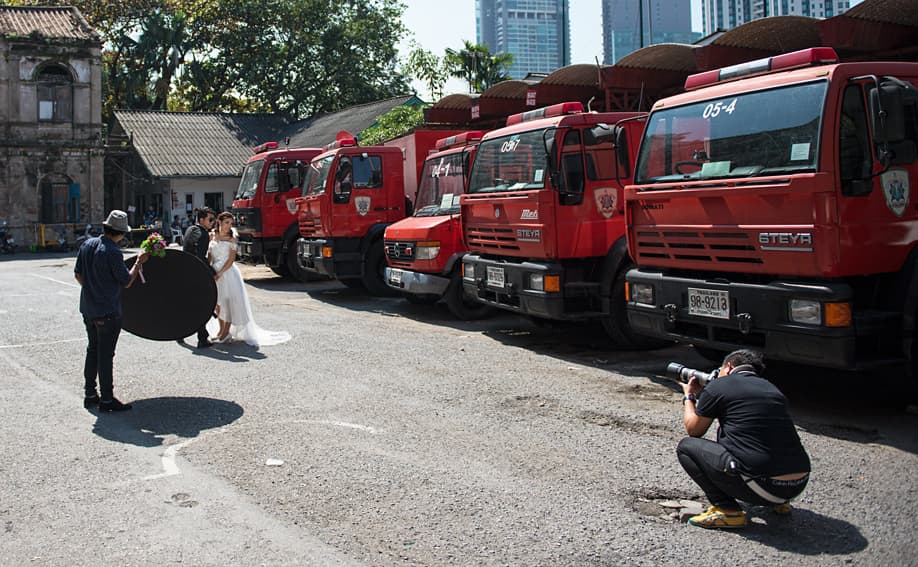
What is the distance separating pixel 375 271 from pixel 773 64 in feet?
33.6

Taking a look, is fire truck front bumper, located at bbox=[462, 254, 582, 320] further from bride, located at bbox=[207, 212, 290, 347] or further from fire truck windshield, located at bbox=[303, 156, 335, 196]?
fire truck windshield, located at bbox=[303, 156, 335, 196]

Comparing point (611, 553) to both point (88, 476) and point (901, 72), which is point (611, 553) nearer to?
point (88, 476)

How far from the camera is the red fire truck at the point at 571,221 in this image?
32.6 ft

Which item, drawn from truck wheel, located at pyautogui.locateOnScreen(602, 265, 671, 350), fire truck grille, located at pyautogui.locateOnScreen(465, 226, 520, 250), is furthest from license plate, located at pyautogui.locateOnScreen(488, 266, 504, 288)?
truck wheel, located at pyautogui.locateOnScreen(602, 265, 671, 350)

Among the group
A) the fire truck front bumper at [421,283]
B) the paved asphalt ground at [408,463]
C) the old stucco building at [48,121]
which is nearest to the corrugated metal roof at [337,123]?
the old stucco building at [48,121]

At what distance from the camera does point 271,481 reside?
18.9 feet

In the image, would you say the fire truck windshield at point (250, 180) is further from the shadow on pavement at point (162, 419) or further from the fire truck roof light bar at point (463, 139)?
the shadow on pavement at point (162, 419)

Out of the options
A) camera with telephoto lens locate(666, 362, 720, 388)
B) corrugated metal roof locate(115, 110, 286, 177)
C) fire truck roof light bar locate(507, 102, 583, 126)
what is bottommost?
camera with telephoto lens locate(666, 362, 720, 388)

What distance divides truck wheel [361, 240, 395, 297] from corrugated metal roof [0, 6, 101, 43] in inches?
1096

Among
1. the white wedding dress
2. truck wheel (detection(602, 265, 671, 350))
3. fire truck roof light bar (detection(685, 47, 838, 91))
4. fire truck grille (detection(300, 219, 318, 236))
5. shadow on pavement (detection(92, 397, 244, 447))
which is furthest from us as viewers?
fire truck grille (detection(300, 219, 318, 236))

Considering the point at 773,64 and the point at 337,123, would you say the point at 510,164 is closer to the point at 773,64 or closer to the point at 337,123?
the point at 773,64

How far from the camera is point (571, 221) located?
32.8 feet

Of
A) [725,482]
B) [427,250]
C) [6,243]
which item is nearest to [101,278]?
[725,482]

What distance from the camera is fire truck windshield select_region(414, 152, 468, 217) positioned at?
13445mm
